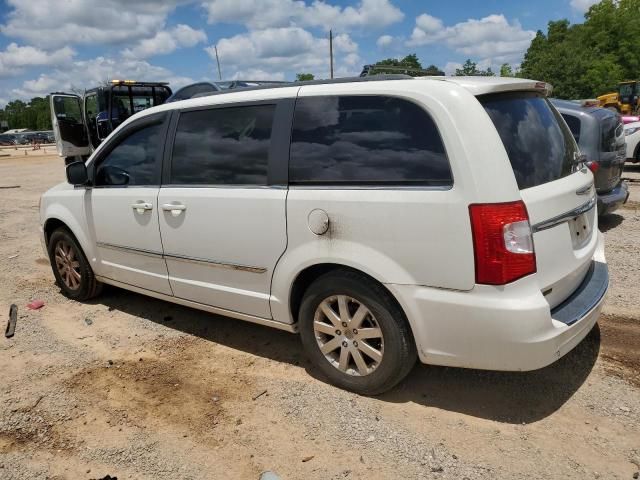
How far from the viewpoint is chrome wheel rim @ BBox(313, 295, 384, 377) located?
3.01 metres

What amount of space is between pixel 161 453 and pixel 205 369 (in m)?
0.92

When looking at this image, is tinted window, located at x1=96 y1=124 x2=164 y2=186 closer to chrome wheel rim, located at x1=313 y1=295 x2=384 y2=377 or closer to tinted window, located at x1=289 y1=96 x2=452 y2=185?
tinted window, located at x1=289 y1=96 x2=452 y2=185

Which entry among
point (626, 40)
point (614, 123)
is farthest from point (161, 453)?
point (626, 40)

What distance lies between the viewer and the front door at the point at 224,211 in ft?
10.8

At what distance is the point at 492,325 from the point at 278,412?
1361 millimetres

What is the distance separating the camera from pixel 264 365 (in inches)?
146

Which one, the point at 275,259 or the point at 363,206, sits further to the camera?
the point at 275,259

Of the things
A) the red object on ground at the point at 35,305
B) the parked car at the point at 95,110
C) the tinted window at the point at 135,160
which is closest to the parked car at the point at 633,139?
the tinted window at the point at 135,160

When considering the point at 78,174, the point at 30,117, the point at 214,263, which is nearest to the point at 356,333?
the point at 214,263

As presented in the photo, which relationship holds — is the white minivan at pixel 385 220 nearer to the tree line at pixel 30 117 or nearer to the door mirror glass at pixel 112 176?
the door mirror glass at pixel 112 176

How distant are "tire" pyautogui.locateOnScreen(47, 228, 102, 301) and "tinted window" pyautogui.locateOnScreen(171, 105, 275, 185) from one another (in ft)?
5.56

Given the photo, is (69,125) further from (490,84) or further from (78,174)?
(490,84)

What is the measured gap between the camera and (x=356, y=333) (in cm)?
306

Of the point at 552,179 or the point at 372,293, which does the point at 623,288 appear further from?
the point at 372,293
